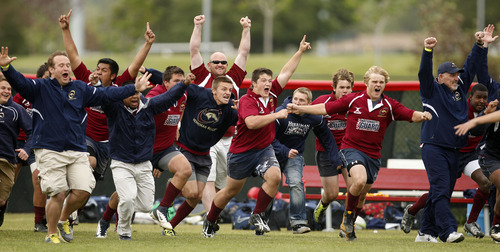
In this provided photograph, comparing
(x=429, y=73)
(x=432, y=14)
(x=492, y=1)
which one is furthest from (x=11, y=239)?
(x=492, y=1)

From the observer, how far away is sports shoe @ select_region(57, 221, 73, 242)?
838 cm

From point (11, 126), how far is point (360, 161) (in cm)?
440

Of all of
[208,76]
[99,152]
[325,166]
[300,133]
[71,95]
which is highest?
[208,76]

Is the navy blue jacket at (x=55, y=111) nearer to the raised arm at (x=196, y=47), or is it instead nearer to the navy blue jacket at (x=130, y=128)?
the navy blue jacket at (x=130, y=128)

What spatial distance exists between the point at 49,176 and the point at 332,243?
320 cm

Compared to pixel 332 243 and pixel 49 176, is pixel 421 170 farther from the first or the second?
pixel 49 176

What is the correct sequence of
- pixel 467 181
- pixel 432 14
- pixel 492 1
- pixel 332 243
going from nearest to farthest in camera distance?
pixel 332 243 → pixel 467 181 → pixel 432 14 → pixel 492 1

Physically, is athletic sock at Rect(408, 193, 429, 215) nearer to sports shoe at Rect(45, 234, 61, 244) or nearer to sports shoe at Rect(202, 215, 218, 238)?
sports shoe at Rect(202, 215, 218, 238)

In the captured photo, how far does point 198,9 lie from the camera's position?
5362 centimetres

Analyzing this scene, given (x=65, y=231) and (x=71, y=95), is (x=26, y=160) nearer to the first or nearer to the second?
(x=65, y=231)

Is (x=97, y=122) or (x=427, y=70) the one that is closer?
(x=427, y=70)

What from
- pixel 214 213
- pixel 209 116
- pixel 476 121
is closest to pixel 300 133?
pixel 209 116

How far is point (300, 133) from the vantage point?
979 centimetres

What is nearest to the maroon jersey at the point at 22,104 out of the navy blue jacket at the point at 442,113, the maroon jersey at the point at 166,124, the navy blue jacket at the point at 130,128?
the maroon jersey at the point at 166,124
